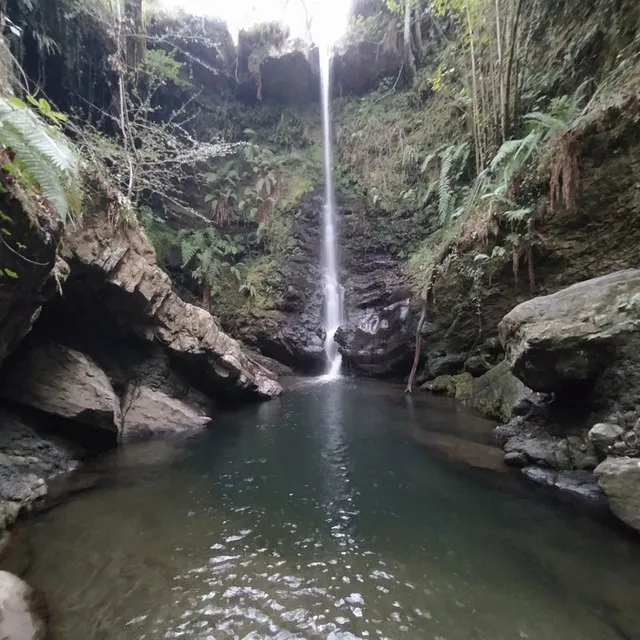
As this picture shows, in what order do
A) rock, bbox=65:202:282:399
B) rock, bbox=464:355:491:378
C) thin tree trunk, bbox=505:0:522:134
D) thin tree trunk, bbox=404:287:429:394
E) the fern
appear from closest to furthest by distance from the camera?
the fern < rock, bbox=65:202:282:399 < thin tree trunk, bbox=505:0:522:134 < rock, bbox=464:355:491:378 < thin tree trunk, bbox=404:287:429:394

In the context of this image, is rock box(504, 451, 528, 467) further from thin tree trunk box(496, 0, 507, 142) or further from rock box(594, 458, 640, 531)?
thin tree trunk box(496, 0, 507, 142)

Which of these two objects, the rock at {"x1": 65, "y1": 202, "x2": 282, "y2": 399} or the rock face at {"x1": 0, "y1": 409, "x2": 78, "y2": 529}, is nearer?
the rock face at {"x1": 0, "y1": 409, "x2": 78, "y2": 529}

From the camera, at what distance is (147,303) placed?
7543 millimetres

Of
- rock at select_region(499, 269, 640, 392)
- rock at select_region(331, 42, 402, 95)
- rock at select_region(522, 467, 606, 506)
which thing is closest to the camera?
rock at select_region(522, 467, 606, 506)

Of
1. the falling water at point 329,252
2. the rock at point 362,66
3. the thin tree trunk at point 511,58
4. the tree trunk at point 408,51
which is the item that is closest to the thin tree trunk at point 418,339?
the falling water at point 329,252

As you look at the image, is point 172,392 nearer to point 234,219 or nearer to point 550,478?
point 550,478

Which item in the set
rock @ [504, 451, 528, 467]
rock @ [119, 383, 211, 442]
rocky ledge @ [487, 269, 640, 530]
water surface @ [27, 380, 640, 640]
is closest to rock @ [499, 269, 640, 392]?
rocky ledge @ [487, 269, 640, 530]

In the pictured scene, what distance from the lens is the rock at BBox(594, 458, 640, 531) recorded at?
3.68 m

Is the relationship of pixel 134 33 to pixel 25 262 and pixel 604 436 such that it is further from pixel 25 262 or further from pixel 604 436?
pixel 604 436

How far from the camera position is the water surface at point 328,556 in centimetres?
283

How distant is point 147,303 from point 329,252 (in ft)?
28.8

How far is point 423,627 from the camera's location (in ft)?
Result: 9.12

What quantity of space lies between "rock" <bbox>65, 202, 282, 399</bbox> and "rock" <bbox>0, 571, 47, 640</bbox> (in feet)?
14.8

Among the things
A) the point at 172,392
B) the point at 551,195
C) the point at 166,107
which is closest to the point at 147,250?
the point at 172,392
